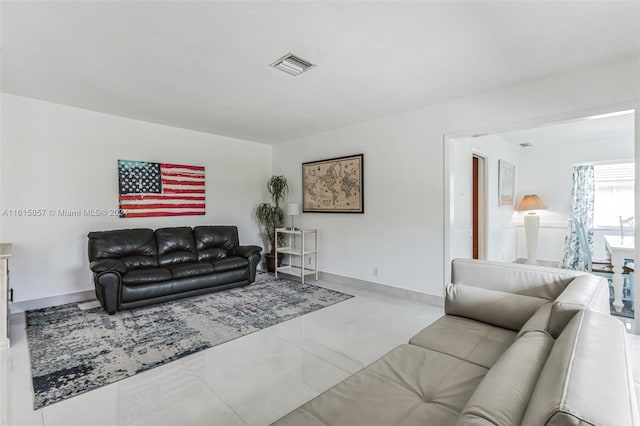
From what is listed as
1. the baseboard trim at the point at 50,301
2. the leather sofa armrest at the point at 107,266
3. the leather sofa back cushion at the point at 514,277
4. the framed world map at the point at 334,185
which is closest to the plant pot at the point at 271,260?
the framed world map at the point at 334,185

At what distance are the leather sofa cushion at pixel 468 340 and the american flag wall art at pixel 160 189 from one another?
428 cm

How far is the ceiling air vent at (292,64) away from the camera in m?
2.61

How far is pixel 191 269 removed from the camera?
13.3ft

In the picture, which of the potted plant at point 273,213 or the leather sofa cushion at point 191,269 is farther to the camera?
the potted plant at point 273,213

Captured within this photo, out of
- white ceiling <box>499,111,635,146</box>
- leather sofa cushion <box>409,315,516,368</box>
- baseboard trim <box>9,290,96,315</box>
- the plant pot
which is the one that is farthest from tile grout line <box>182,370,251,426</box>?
white ceiling <box>499,111,635,146</box>

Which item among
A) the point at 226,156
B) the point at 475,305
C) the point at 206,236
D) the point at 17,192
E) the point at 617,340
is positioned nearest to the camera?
the point at 617,340

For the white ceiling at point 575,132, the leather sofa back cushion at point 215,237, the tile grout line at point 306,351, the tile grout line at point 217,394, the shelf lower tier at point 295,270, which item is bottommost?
the tile grout line at point 217,394

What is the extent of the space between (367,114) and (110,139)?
3.62 m

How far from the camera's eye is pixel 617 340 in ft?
3.19

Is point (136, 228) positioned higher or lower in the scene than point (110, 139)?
lower

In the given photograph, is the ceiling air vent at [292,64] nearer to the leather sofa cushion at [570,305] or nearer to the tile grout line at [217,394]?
the leather sofa cushion at [570,305]

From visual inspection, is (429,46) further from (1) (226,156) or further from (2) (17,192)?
(2) (17,192)

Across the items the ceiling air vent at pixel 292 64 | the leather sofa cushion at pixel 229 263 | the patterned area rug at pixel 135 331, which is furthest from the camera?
the leather sofa cushion at pixel 229 263

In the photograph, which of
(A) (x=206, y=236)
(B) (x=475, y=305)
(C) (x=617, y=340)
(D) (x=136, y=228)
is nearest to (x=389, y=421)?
(C) (x=617, y=340)
